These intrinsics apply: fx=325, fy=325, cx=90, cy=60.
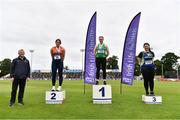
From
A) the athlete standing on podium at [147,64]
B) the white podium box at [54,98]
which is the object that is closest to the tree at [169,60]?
the athlete standing on podium at [147,64]

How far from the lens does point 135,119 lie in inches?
363

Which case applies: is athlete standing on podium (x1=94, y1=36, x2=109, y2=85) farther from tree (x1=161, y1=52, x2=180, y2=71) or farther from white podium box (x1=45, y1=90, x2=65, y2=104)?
tree (x1=161, y1=52, x2=180, y2=71)

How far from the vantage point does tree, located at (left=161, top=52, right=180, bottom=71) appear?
117750mm

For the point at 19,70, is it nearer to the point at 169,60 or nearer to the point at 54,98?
the point at 54,98

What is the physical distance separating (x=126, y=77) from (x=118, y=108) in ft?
12.5

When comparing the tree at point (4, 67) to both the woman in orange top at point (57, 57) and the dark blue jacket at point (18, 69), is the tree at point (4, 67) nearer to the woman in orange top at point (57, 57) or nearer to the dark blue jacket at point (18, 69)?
the woman in orange top at point (57, 57)

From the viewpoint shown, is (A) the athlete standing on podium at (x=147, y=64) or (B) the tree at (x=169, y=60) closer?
(A) the athlete standing on podium at (x=147, y=64)

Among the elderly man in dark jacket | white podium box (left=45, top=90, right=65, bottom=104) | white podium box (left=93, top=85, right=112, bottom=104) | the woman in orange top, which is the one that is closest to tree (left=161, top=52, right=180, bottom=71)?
white podium box (left=93, top=85, right=112, bottom=104)

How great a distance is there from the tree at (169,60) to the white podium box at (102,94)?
10887cm

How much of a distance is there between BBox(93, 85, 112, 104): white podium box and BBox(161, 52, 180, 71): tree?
10887 centimetres

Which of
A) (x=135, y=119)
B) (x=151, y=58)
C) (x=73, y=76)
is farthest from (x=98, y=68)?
(x=73, y=76)

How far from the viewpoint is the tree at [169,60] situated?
118 meters

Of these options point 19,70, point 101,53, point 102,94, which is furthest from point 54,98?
point 101,53

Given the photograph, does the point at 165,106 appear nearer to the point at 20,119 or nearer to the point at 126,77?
the point at 126,77
